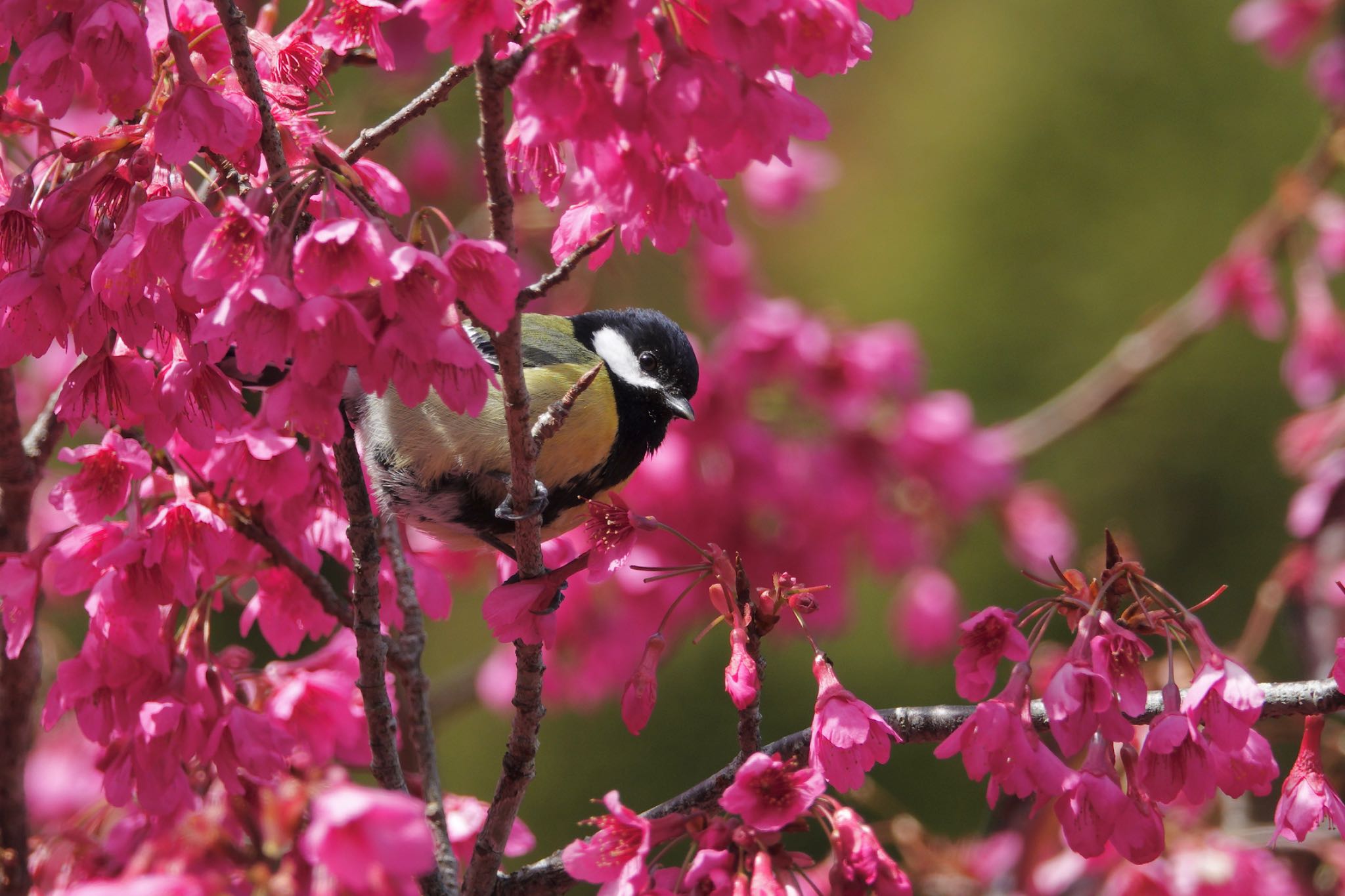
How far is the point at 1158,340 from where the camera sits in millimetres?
2746

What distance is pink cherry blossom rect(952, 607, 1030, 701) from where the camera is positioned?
3.63ft

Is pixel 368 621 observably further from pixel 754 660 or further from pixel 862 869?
pixel 862 869

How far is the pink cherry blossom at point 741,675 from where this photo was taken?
110cm

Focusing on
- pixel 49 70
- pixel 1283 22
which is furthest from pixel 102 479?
pixel 1283 22

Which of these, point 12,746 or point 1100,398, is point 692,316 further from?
point 12,746

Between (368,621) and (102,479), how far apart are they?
282 mm

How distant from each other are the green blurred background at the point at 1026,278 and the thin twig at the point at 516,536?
3387 millimetres

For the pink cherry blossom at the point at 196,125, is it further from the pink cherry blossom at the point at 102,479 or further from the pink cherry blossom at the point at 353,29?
the pink cherry blossom at the point at 102,479

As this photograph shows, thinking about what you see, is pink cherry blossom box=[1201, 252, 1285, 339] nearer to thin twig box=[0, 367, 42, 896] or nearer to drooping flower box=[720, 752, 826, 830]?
drooping flower box=[720, 752, 826, 830]

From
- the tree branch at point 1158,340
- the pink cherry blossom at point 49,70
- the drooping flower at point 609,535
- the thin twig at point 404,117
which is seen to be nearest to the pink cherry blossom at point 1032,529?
the tree branch at point 1158,340

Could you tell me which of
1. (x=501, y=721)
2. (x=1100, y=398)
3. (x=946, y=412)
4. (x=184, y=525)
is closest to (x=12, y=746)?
(x=184, y=525)

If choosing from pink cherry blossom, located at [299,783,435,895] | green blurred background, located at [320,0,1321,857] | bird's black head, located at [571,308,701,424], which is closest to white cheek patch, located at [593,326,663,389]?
bird's black head, located at [571,308,701,424]

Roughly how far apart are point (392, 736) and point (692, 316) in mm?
1968

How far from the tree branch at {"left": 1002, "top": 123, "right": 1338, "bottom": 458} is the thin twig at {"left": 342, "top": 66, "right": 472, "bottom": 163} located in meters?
1.81
